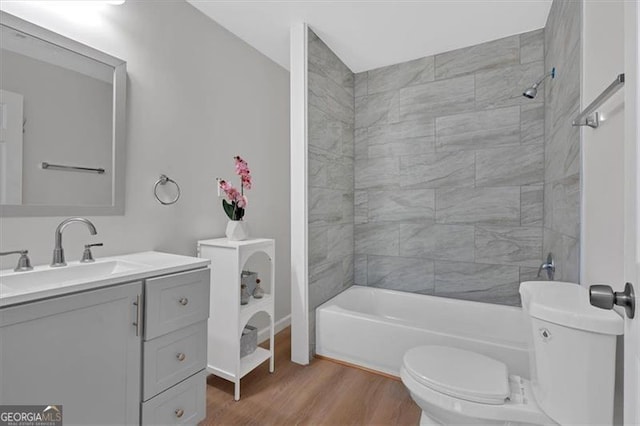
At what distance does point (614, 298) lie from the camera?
1.91ft

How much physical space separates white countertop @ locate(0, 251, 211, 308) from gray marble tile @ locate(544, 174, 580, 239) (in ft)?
6.03

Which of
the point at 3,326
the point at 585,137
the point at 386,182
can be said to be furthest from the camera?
the point at 386,182

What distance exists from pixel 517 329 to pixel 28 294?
107 inches

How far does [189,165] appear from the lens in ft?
6.34

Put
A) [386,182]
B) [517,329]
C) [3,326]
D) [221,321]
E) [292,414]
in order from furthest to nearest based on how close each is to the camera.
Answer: [386,182] → [517,329] → [221,321] → [292,414] → [3,326]

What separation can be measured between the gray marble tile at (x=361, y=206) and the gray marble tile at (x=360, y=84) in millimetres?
961

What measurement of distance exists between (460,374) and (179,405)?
126cm

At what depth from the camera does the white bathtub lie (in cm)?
182

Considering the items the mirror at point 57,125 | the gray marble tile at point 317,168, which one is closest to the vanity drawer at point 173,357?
the mirror at point 57,125

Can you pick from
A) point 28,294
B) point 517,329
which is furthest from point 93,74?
point 517,329

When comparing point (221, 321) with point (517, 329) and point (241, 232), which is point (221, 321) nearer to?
point (241, 232)

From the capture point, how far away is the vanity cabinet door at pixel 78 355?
899 millimetres

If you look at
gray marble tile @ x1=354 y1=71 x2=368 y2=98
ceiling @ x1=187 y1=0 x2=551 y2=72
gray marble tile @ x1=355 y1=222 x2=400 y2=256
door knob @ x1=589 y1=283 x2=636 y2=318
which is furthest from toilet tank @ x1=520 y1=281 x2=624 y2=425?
gray marble tile @ x1=354 y1=71 x2=368 y2=98

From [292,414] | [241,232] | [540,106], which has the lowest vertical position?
[292,414]
